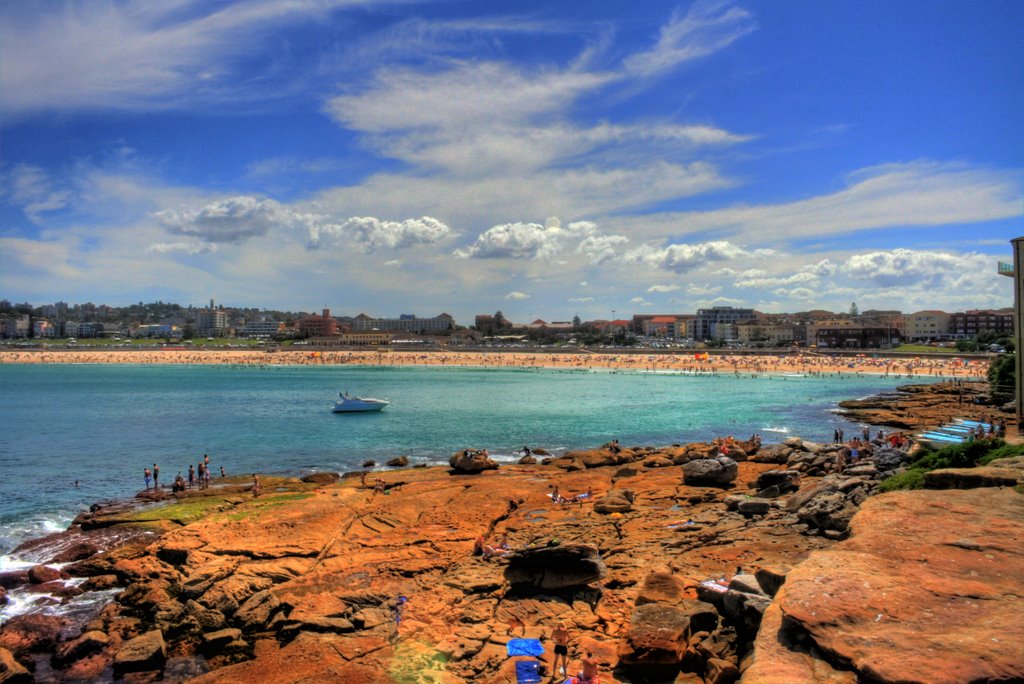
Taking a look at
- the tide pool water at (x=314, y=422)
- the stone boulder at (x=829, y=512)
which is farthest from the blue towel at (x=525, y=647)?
the tide pool water at (x=314, y=422)

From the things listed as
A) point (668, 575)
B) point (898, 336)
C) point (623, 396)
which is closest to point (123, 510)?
point (668, 575)

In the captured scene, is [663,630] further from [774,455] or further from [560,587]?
[774,455]

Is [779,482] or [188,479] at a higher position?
[779,482]

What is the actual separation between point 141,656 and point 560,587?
727cm

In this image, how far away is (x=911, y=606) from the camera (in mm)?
7012

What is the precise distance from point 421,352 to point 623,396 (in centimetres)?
8259

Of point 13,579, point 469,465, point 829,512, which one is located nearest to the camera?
point 13,579

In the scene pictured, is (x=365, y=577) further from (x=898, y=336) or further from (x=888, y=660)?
(x=898, y=336)

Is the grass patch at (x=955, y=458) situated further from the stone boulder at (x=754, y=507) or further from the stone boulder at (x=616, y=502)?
the stone boulder at (x=616, y=502)

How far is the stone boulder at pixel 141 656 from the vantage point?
400 inches

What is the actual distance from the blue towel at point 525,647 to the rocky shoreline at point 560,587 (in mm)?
130

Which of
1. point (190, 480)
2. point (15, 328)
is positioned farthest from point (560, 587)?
point (15, 328)

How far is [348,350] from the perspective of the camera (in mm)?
143125

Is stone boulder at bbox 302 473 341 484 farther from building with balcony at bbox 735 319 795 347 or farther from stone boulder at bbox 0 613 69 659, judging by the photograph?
building with balcony at bbox 735 319 795 347
